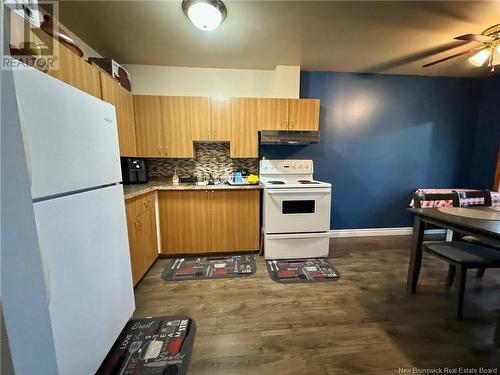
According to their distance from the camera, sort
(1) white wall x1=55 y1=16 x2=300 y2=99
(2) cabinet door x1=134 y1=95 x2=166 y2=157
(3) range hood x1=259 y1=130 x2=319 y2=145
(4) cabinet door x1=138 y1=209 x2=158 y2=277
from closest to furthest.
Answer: (4) cabinet door x1=138 y1=209 x2=158 y2=277, (2) cabinet door x1=134 y1=95 x2=166 y2=157, (3) range hood x1=259 y1=130 x2=319 y2=145, (1) white wall x1=55 y1=16 x2=300 y2=99

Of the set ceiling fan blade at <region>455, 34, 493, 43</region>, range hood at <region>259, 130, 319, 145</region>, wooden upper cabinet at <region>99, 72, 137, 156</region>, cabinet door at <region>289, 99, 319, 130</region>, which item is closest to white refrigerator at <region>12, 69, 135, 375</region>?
wooden upper cabinet at <region>99, 72, 137, 156</region>

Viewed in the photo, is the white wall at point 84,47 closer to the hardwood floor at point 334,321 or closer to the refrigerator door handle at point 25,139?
the refrigerator door handle at point 25,139

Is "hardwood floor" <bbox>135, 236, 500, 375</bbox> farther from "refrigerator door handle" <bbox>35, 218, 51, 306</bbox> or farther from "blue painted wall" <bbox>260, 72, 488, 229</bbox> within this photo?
"blue painted wall" <bbox>260, 72, 488, 229</bbox>

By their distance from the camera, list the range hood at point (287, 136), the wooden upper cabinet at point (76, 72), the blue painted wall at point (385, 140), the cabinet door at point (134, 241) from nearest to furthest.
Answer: the wooden upper cabinet at point (76, 72)
the cabinet door at point (134, 241)
the range hood at point (287, 136)
the blue painted wall at point (385, 140)

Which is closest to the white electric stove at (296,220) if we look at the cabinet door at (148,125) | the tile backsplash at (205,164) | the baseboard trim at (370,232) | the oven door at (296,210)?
the oven door at (296,210)

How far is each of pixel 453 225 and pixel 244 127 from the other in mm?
2254

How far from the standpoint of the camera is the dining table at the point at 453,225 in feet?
4.27

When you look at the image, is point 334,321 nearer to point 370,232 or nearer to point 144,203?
point 144,203

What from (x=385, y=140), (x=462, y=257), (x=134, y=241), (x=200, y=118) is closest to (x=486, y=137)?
→ (x=385, y=140)

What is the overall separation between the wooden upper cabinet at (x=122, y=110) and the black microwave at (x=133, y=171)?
0.34 ft

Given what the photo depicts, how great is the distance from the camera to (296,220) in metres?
2.53

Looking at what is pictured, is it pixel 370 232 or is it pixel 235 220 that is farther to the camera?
pixel 370 232

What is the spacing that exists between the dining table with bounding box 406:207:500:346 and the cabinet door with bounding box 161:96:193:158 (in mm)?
2561

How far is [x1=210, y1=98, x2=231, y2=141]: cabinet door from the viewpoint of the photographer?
2650 mm
